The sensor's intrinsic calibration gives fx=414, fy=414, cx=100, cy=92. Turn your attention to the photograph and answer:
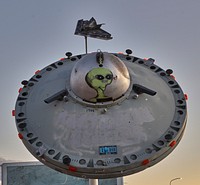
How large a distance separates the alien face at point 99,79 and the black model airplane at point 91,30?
1315 millimetres

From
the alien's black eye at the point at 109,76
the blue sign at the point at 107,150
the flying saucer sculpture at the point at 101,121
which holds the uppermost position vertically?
the alien's black eye at the point at 109,76

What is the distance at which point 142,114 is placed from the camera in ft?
22.0

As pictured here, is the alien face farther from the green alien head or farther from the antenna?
the antenna

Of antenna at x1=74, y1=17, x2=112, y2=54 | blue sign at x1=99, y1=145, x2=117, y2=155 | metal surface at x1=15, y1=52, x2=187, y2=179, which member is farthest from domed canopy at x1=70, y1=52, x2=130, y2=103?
antenna at x1=74, y1=17, x2=112, y2=54

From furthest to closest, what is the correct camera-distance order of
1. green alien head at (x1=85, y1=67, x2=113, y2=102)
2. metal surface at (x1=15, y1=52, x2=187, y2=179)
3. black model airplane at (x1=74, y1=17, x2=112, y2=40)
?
black model airplane at (x1=74, y1=17, x2=112, y2=40) → green alien head at (x1=85, y1=67, x2=113, y2=102) → metal surface at (x1=15, y1=52, x2=187, y2=179)

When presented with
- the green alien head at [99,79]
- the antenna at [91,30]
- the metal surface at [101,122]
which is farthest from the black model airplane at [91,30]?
the green alien head at [99,79]

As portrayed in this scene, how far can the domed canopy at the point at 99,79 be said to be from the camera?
648 centimetres

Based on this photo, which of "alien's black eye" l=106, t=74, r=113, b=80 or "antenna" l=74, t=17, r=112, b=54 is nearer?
"alien's black eye" l=106, t=74, r=113, b=80

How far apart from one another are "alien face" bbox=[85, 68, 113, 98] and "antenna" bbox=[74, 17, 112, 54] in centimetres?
131

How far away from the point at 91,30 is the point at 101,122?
196 centimetres

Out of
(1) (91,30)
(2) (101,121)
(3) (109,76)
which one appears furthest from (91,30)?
(2) (101,121)

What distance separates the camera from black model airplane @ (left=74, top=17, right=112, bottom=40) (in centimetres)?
759

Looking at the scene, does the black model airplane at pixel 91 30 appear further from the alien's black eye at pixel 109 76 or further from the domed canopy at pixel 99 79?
the alien's black eye at pixel 109 76

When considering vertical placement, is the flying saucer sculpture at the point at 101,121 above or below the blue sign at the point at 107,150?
above
